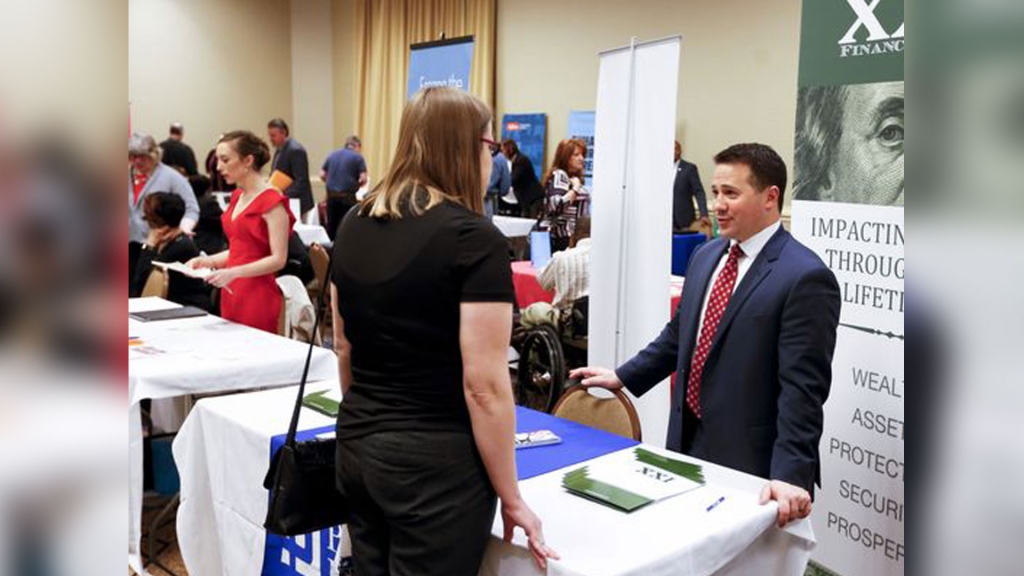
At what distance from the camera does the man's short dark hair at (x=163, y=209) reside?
4113mm

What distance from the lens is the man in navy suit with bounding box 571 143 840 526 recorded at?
1986 millimetres

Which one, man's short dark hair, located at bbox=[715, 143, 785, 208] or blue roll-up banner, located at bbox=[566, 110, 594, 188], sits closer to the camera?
man's short dark hair, located at bbox=[715, 143, 785, 208]

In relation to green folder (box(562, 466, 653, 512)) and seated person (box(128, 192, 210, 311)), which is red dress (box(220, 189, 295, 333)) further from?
green folder (box(562, 466, 653, 512))

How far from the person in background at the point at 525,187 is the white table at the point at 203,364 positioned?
5920 millimetres

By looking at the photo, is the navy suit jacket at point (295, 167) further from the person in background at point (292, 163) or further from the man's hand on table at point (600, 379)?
the man's hand on table at point (600, 379)

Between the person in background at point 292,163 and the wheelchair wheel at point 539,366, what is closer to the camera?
the wheelchair wheel at point 539,366

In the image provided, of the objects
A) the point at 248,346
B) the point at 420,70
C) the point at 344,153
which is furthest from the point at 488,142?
the point at 344,153

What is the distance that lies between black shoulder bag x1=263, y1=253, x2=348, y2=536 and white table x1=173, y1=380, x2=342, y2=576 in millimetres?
482

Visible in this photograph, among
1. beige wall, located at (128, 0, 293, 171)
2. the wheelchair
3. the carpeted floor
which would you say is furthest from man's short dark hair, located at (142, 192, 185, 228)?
beige wall, located at (128, 0, 293, 171)

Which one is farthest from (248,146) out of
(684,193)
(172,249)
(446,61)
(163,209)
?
(684,193)

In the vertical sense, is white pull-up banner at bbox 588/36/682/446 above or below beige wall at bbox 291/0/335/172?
below

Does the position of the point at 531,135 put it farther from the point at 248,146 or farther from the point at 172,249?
the point at 248,146

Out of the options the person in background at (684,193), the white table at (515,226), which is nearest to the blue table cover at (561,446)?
the person in background at (684,193)

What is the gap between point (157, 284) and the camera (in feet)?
14.2
